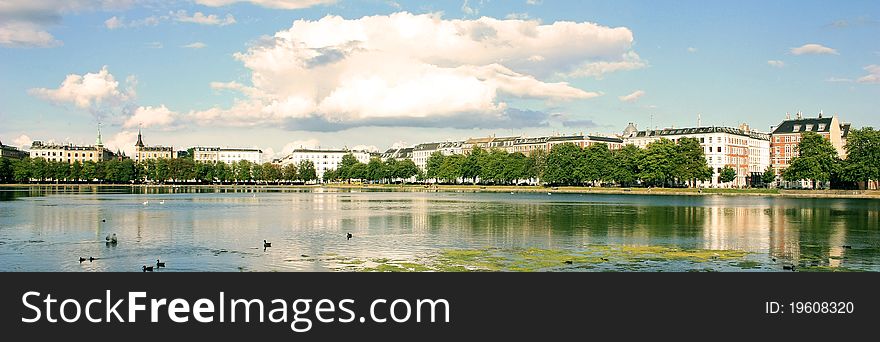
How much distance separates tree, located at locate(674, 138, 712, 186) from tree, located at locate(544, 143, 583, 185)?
22135mm

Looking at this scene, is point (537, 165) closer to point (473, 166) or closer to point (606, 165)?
point (473, 166)

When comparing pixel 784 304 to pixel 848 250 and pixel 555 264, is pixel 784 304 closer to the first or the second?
pixel 555 264

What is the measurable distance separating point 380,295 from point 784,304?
10.9m

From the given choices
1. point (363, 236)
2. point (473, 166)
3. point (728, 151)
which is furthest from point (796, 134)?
point (363, 236)

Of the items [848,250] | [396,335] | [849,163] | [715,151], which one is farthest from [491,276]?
[715,151]

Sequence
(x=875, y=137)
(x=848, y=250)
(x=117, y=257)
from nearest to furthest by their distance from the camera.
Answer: (x=117, y=257)
(x=848, y=250)
(x=875, y=137)

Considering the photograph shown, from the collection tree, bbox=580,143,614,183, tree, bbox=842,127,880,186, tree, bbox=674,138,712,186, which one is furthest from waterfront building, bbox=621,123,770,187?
tree, bbox=842,127,880,186

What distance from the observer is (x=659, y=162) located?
144 meters

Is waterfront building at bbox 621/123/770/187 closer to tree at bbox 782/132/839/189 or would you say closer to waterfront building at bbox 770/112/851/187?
waterfront building at bbox 770/112/851/187

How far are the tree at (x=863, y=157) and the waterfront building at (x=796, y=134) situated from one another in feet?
172

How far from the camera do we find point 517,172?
596 ft

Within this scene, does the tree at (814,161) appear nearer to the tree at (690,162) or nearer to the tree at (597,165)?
the tree at (690,162)

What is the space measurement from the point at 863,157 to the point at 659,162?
118ft

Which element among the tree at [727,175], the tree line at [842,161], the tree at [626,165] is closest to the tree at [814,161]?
the tree line at [842,161]
